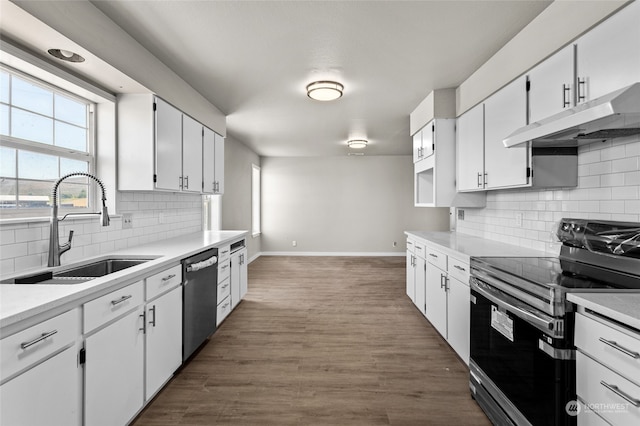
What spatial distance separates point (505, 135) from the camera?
2.50 m

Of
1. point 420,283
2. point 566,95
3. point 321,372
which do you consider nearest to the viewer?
point 566,95

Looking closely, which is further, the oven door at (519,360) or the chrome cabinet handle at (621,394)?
the oven door at (519,360)

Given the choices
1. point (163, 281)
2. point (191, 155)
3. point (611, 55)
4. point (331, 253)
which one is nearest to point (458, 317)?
point (611, 55)

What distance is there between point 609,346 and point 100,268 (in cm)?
287

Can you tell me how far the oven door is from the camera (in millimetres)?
1342

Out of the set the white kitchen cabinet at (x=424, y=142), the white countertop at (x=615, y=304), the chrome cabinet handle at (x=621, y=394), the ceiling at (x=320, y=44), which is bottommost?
the chrome cabinet handle at (x=621, y=394)

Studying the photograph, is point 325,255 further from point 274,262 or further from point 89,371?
point 89,371

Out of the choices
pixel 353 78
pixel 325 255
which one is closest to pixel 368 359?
pixel 353 78

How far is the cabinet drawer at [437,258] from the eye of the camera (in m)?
2.85

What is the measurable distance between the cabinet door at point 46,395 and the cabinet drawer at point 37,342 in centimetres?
4

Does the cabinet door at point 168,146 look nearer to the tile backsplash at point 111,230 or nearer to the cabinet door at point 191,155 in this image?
the cabinet door at point 191,155

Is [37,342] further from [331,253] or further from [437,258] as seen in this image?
[331,253]

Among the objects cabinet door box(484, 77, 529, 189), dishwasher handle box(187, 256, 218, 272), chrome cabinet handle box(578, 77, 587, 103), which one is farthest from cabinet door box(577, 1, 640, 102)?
dishwasher handle box(187, 256, 218, 272)

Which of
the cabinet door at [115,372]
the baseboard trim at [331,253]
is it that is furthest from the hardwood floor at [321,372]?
the baseboard trim at [331,253]
